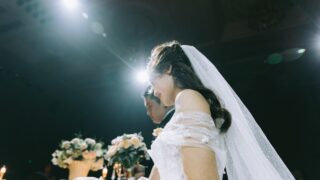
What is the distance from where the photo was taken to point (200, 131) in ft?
4.98

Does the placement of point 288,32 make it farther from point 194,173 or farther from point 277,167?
point 194,173

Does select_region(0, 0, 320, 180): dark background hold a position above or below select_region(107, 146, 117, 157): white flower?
above

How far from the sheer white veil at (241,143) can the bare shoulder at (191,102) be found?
31 cm

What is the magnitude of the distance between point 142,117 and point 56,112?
299cm

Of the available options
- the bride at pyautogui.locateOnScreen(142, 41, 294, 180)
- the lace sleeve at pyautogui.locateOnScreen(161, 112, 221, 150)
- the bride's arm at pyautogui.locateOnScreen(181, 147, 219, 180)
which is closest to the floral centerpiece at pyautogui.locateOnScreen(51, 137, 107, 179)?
the bride at pyautogui.locateOnScreen(142, 41, 294, 180)

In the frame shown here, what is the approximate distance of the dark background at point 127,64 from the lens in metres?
8.12

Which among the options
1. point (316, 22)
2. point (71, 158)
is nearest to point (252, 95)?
point (316, 22)

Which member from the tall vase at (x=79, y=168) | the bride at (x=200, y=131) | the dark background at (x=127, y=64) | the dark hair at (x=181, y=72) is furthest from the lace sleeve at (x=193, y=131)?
the dark background at (x=127, y=64)

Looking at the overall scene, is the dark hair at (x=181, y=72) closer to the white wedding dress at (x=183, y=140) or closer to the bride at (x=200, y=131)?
the bride at (x=200, y=131)

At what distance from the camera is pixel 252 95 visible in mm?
9031

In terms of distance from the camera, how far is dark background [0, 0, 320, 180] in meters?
8.12

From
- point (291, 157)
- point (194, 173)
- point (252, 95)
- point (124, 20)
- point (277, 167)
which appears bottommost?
point (194, 173)

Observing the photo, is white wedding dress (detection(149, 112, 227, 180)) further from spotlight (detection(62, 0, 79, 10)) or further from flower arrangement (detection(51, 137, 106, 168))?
spotlight (detection(62, 0, 79, 10))

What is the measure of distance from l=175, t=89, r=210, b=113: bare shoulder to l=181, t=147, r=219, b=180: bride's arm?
19 centimetres
